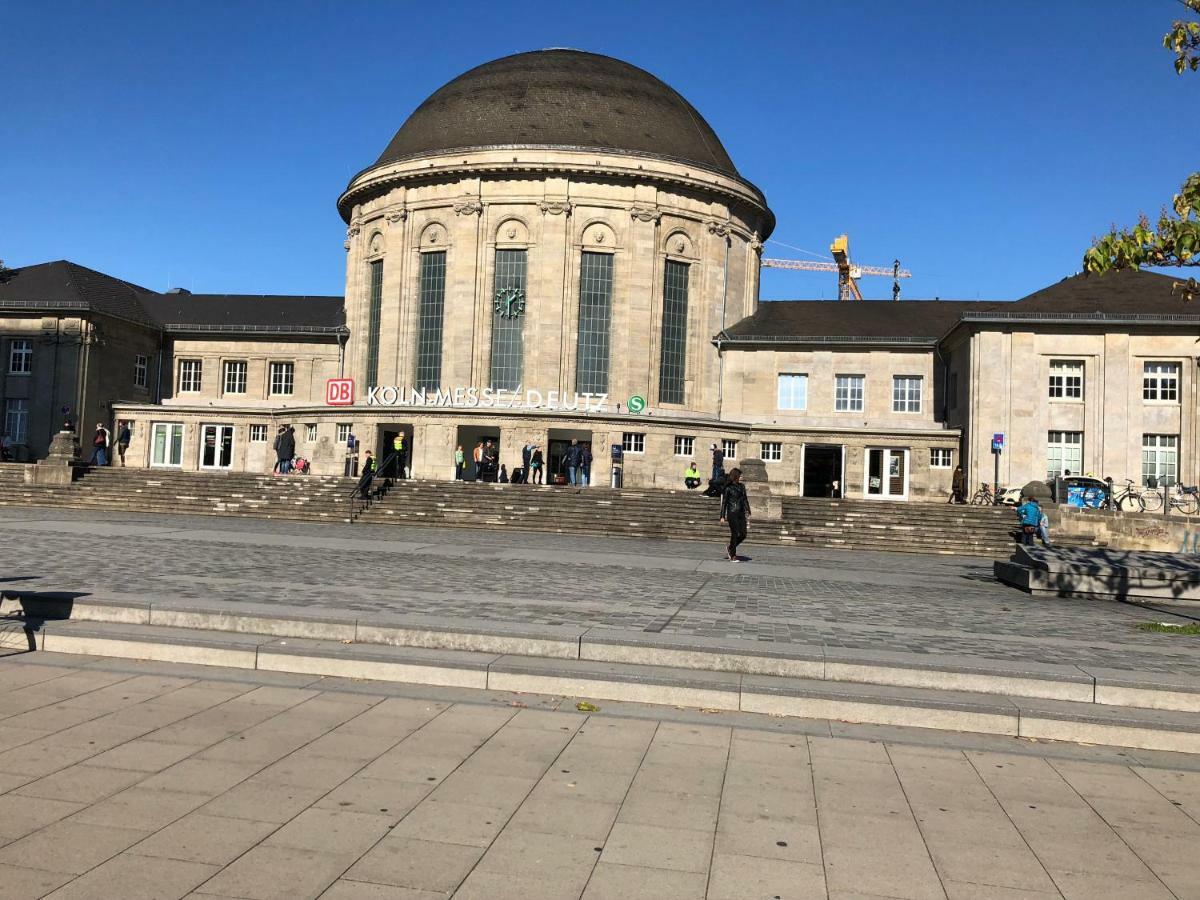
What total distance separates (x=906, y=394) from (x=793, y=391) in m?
5.27

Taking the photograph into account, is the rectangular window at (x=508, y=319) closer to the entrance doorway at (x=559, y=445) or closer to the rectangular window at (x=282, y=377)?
the entrance doorway at (x=559, y=445)

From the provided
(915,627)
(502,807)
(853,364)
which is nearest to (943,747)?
(502,807)

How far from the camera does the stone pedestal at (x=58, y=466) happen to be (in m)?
33.0

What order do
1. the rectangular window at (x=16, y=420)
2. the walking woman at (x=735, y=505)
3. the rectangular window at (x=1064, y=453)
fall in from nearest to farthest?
the walking woman at (x=735, y=505) < the rectangular window at (x=1064, y=453) < the rectangular window at (x=16, y=420)

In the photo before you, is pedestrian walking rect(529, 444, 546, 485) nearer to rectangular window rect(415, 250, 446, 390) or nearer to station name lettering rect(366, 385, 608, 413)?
station name lettering rect(366, 385, 608, 413)

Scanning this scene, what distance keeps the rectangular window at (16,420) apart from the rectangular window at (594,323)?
93.1 ft

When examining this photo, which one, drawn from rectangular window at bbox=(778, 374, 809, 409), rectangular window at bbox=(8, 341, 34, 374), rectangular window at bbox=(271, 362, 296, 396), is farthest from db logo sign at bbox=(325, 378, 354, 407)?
rectangular window at bbox=(778, 374, 809, 409)

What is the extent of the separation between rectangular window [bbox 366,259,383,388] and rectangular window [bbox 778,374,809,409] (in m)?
20.1

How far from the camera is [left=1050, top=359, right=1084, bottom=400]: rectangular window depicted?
35781mm

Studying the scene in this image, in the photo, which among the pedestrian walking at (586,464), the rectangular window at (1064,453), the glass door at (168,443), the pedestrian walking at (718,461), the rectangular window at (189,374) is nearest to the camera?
the rectangular window at (1064,453)

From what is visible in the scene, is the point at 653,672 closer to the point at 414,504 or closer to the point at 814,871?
the point at 814,871

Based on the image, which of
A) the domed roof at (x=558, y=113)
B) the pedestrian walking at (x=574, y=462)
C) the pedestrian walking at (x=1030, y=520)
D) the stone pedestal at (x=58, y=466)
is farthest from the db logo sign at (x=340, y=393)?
the pedestrian walking at (x=1030, y=520)

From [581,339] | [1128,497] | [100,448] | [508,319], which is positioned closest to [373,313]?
[508,319]

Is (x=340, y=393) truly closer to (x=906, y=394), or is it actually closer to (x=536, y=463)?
(x=536, y=463)
